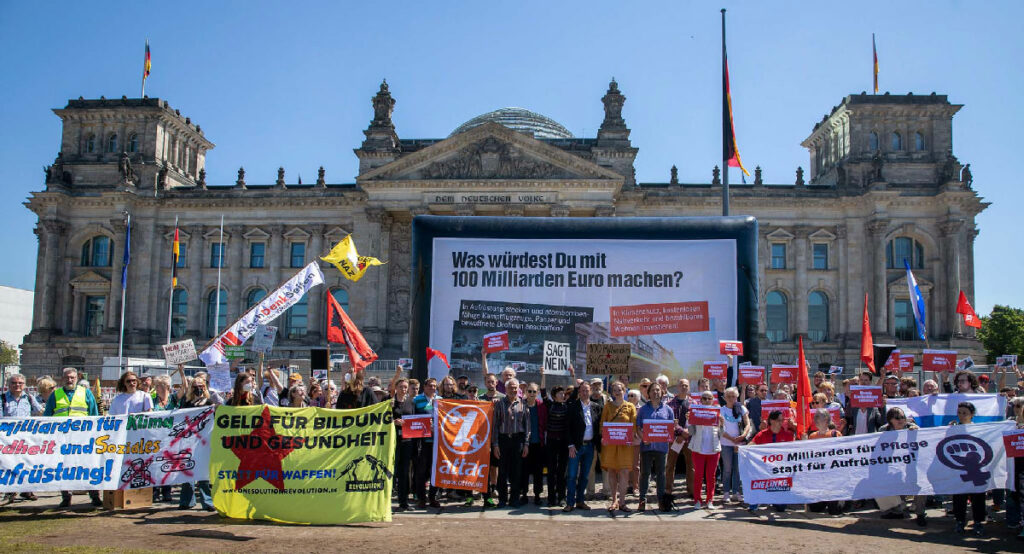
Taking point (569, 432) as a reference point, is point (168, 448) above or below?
below

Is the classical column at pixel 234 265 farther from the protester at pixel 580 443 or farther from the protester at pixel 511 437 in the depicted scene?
the protester at pixel 580 443

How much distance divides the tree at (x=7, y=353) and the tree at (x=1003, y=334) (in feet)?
300

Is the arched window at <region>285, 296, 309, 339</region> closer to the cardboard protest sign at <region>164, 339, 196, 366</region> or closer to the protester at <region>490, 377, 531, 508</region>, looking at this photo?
A: the cardboard protest sign at <region>164, 339, 196, 366</region>

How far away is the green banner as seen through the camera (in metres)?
11.0

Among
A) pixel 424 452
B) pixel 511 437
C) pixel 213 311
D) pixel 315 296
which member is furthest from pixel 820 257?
pixel 424 452

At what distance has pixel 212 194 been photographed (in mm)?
50844

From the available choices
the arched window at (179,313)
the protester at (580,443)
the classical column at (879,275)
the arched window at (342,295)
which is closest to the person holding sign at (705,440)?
the protester at (580,443)

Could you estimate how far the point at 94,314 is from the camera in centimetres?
5109

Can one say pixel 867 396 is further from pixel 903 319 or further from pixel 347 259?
pixel 903 319

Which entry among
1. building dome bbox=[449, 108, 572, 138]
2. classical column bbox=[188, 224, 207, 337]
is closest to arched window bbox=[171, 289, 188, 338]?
classical column bbox=[188, 224, 207, 337]

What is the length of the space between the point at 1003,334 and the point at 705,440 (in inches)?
2579

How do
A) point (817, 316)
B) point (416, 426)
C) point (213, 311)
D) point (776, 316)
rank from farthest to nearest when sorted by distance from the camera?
point (213, 311) < point (776, 316) < point (817, 316) < point (416, 426)

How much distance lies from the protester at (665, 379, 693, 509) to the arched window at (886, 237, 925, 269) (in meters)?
39.8

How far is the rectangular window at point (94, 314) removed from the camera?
167 feet
